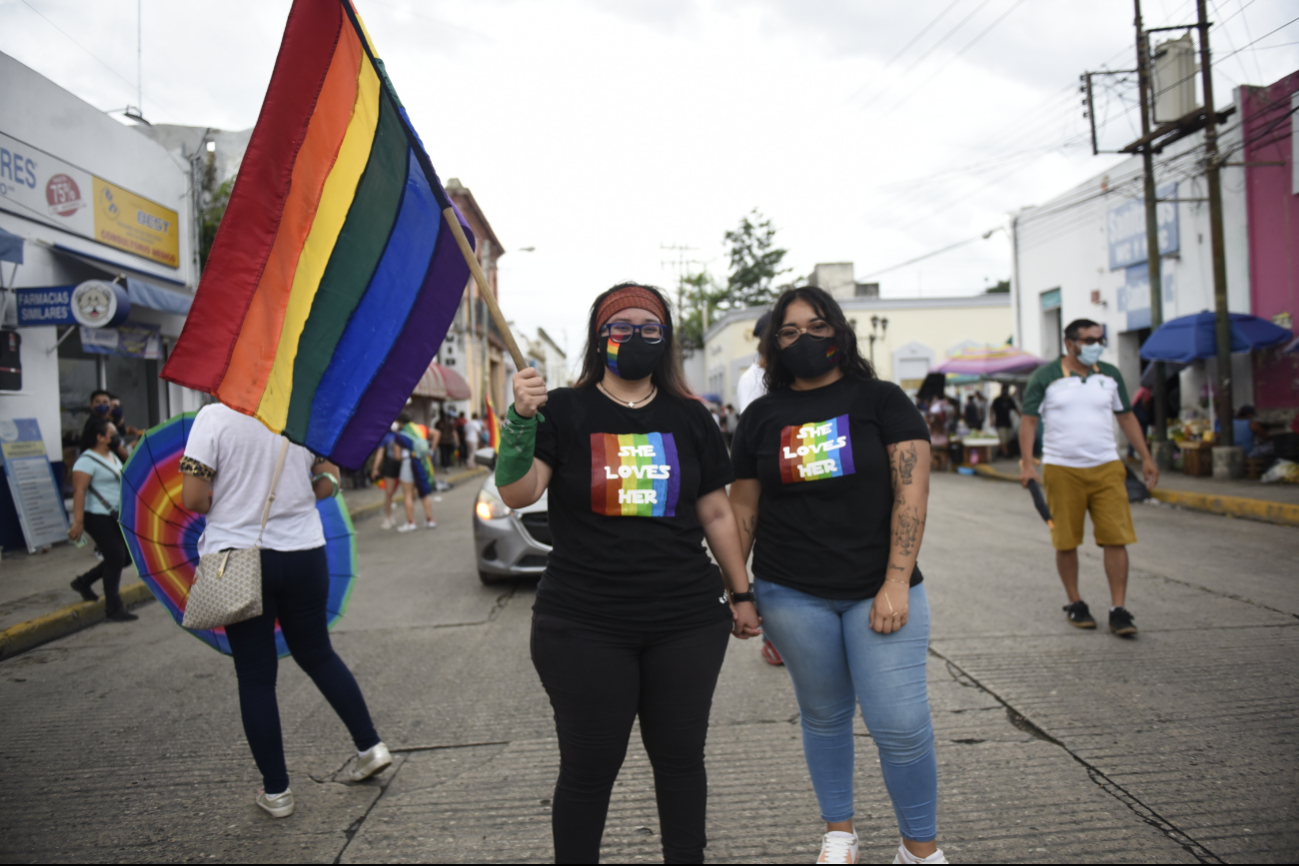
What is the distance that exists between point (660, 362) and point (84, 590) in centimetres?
672

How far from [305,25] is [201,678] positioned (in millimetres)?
4025

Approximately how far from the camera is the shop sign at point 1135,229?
649 inches

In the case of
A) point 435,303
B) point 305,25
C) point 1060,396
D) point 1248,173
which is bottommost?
point 1060,396

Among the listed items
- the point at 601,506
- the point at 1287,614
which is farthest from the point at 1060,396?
the point at 601,506

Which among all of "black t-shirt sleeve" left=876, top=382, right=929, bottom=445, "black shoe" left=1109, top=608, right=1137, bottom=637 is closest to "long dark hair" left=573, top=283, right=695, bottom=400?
"black t-shirt sleeve" left=876, top=382, right=929, bottom=445

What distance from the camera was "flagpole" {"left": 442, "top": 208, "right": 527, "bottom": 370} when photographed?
7.47 ft

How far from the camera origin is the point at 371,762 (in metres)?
3.36

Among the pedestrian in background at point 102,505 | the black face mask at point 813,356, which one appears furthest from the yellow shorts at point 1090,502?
the pedestrian in background at point 102,505

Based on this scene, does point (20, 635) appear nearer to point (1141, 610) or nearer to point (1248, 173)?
point (1141, 610)

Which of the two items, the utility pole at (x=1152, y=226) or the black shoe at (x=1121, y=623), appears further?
the utility pole at (x=1152, y=226)

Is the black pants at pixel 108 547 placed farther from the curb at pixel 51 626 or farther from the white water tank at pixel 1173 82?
the white water tank at pixel 1173 82

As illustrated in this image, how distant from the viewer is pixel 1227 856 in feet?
8.42

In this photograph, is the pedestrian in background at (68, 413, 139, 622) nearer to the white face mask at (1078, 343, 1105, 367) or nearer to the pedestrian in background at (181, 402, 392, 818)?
the pedestrian in background at (181, 402, 392, 818)

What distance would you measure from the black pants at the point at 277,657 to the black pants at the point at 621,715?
1.40 m
